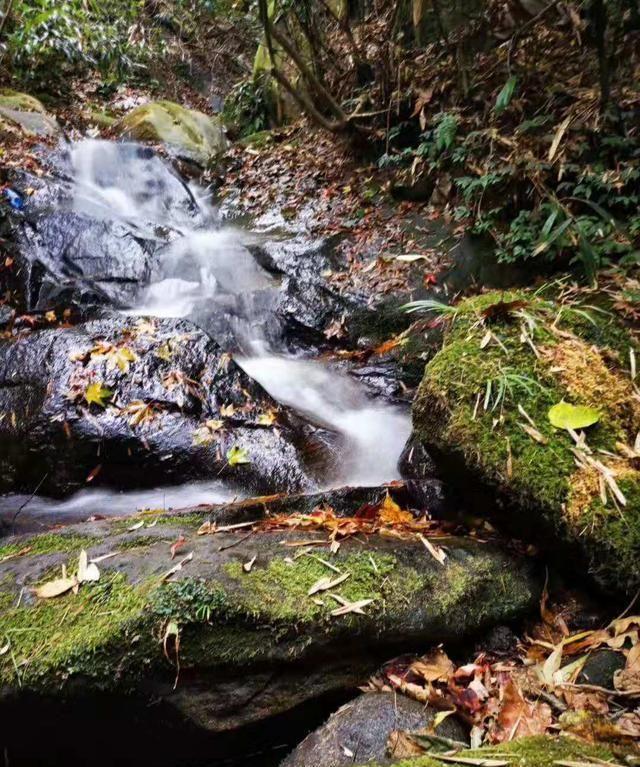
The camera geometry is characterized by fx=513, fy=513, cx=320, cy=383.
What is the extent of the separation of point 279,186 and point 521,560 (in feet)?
25.8

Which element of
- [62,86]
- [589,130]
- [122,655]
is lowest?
[122,655]

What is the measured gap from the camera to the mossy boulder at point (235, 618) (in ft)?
6.06

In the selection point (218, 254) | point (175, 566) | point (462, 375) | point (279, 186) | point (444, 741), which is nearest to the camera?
point (444, 741)

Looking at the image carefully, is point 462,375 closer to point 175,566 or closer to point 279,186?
point 175,566

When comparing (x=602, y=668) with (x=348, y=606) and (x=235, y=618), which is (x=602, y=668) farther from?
(x=235, y=618)

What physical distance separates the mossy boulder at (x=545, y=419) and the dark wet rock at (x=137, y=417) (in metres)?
1.51

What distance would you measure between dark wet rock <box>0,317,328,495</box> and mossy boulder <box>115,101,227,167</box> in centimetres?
766

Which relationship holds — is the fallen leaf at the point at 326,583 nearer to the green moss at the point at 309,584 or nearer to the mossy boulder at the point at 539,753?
the green moss at the point at 309,584

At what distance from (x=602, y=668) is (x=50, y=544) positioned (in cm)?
258

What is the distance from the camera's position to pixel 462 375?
2727 millimetres

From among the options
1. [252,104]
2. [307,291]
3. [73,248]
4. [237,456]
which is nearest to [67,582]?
[237,456]

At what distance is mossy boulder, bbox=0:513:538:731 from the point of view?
72.7 inches

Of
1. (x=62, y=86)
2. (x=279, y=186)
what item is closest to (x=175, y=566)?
(x=279, y=186)

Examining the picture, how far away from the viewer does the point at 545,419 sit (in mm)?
2477
